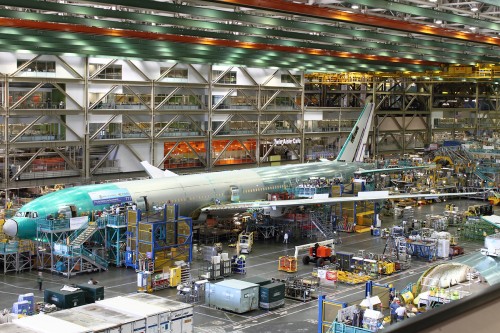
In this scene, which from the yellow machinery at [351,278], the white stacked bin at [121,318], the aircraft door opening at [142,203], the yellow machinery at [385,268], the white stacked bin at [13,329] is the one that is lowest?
the yellow machinery at [351,278]

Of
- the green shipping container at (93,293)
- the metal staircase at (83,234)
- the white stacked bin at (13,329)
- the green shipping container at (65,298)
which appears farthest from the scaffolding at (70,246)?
the white stacked bin at (13,329)

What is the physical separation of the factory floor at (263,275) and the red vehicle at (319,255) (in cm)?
60

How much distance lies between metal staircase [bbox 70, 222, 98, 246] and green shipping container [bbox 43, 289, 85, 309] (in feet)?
32.6

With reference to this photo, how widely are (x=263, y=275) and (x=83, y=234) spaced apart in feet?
37.5

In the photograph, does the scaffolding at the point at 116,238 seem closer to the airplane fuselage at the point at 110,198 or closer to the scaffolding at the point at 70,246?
the scaffolding at the point at 70,246

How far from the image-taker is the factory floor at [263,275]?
1171 inches

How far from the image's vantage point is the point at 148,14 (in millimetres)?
39094

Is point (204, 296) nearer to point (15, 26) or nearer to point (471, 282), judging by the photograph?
point (471, 282)

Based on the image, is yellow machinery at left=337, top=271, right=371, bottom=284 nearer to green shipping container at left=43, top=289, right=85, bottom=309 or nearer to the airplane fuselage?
the airplane fuselage

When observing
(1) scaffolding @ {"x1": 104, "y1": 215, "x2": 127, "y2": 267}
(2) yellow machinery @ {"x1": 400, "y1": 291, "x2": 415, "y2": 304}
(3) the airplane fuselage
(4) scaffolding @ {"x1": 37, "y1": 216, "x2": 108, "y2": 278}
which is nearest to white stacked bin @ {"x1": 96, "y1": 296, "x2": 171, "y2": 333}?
(2) yellow machinery @ {"x1": 400, "y1": 291, "x2": 415, "y2": 304}

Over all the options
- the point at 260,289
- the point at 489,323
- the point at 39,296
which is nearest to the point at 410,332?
the point at 489,323

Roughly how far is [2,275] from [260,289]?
16683 mm

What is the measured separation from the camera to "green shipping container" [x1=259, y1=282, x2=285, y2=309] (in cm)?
3212

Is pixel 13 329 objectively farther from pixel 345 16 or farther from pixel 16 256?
pixel 345 16
